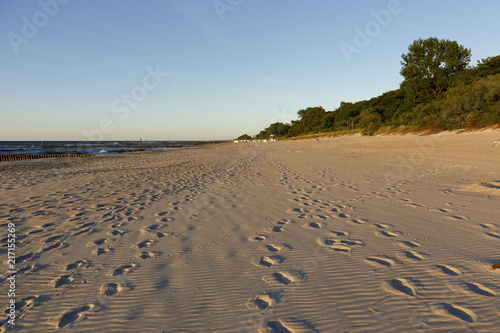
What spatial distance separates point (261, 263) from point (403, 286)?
171 cm

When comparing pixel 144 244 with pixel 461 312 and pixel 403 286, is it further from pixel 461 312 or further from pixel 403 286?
pixel 461 312

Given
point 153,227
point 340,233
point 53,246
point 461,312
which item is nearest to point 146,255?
point 153,227

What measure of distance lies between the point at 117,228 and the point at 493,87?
103 ft

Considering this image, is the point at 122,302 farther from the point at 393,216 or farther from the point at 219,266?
the point at 393,216

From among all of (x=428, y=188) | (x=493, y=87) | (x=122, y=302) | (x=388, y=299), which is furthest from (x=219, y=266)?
(x=493, y=87)

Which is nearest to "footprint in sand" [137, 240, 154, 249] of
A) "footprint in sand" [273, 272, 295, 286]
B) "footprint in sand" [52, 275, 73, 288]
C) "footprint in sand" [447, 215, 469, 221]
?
"footprint in sand" [52, 275, 73, 288]

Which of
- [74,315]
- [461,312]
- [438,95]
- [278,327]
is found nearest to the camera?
[278,327]

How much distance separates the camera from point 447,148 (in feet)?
61.8

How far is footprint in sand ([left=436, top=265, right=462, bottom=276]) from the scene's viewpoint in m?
3.06

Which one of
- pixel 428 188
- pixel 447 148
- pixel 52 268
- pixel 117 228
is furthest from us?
pixel 447 148

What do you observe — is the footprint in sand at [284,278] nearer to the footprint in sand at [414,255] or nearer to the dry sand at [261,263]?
the dry sand at [261,263]

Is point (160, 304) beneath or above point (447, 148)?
beneath

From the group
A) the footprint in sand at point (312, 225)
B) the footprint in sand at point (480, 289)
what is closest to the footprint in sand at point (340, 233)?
the footprint in sand at point (312, 225)

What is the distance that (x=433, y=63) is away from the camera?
48000 millimetres
